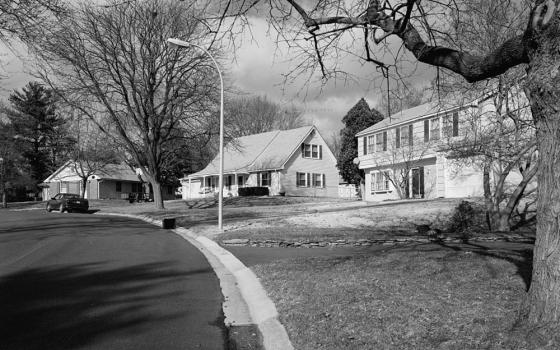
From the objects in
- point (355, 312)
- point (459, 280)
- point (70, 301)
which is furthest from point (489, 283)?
point (70, 301)

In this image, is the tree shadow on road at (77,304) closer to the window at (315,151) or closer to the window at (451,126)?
the window at (451,126)

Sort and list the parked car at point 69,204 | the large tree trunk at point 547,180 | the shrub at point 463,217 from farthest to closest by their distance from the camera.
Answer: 1. the parked car at point 69,204
2. the shrub at point 463,217
3. the large tree trunk at point 547,180

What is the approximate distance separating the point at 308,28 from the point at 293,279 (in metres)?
4.02

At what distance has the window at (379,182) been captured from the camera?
37875 millimetres

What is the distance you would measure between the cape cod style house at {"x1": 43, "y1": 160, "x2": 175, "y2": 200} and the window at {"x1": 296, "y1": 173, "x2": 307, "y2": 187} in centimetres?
2642

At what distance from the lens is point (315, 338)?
5258 millimetres

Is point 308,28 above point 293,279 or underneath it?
above

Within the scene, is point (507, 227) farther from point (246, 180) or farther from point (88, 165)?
point (88, 165)

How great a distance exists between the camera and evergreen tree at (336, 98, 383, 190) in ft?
152

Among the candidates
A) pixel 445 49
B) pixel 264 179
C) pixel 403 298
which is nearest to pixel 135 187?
pixel 264 179

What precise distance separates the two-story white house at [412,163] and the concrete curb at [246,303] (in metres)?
19.4

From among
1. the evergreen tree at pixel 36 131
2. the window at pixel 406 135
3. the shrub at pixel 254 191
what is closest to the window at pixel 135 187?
the evergreen tree at pixel 36 131

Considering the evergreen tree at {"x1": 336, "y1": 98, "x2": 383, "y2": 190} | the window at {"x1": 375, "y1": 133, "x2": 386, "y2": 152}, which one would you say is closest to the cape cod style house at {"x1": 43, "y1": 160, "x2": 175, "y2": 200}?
the evergreen tree at {"x1": 336, "y1": 98, "x2": 383, "y2": 190}

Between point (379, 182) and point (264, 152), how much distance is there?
15711mm
